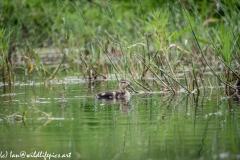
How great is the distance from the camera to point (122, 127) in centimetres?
804

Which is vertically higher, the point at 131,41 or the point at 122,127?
the point at 131,41

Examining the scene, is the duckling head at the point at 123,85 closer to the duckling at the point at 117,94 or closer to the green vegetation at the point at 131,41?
the duckling at the point at 117,94

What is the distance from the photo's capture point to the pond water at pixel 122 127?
260 inches

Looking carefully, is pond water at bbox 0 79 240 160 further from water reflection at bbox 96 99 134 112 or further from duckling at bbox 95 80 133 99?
duckling at bbox 95 80 133 99

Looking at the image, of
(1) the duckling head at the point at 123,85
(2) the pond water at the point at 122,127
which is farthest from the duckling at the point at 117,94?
(2) the pond water at the point at 122,127

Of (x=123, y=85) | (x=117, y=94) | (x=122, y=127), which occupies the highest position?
(x=123, y=85)

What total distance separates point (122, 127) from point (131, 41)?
19.4 feet

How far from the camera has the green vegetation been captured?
423 inches

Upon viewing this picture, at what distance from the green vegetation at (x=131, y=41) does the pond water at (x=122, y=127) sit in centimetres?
59

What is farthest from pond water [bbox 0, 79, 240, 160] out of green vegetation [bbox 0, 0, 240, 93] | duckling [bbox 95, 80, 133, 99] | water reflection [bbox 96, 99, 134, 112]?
green vegetation [bbox 0, 0, 240, 93]

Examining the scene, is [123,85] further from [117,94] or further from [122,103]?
[122,103]

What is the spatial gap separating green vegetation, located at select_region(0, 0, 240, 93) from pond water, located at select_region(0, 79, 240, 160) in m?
0.59

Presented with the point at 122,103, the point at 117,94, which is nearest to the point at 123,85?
the point at 117,94

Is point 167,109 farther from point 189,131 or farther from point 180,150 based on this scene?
point 180,150
